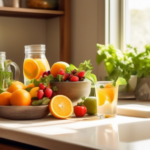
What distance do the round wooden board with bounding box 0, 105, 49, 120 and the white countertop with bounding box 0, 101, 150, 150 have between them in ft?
0.08

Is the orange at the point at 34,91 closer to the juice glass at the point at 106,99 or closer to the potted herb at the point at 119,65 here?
the juice glass at the point at 106,99

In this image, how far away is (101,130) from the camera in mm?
1001

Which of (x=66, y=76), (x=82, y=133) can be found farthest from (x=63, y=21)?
(x=82, y=133)

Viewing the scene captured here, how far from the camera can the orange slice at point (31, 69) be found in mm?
1531

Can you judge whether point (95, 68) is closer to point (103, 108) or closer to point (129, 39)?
point (129, 39)

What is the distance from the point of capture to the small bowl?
52.1 inches

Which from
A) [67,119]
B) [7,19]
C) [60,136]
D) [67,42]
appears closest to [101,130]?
[60,136]

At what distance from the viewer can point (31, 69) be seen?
5.04 ft

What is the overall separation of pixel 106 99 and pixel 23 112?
0.30 metres

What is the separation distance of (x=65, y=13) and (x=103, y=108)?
4.02 ft

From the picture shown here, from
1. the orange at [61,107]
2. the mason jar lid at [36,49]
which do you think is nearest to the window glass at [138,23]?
the mason jar lid at [36,49]

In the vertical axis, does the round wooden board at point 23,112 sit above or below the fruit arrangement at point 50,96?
below

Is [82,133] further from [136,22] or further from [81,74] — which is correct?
[136,22]

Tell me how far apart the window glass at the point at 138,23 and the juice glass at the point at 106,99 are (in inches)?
33.2
